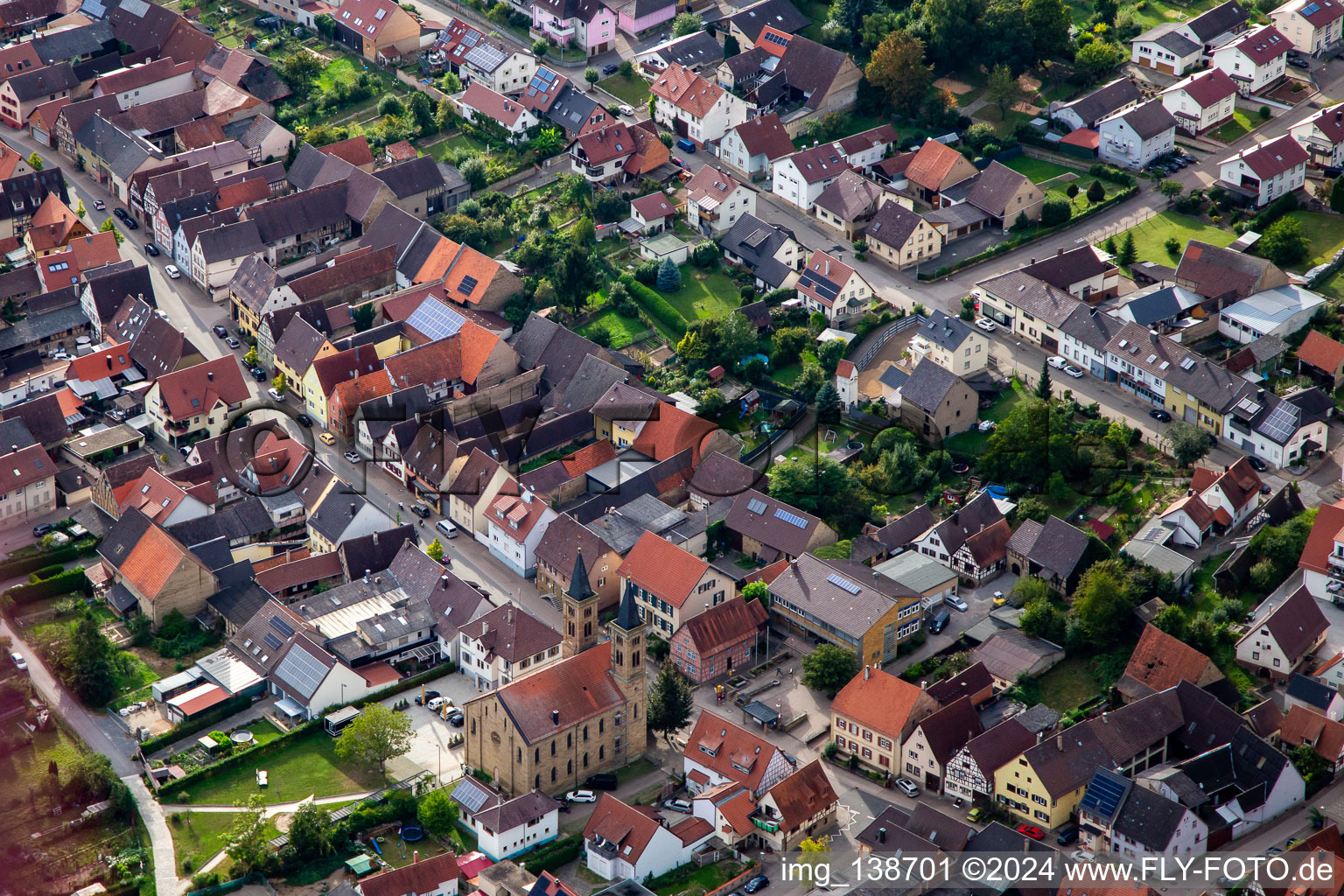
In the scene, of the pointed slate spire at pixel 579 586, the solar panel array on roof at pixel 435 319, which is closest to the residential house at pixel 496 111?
the solar panel array on roof at pixel 435 319

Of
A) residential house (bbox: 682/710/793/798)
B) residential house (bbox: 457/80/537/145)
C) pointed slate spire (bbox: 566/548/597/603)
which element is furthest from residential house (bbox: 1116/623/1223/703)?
residential house (bbox: 457/80/537/145)

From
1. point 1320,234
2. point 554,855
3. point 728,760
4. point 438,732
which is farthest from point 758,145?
point 554,855

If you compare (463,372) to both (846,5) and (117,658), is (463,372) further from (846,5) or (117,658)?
(846,5)

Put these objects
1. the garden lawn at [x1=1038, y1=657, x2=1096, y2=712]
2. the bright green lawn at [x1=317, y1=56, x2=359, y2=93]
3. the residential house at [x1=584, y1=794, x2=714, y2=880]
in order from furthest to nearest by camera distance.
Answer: the bright green lawn at [x1=317, y1=56, x2=359, y2=93], the garden lawn at [x1=1038, y1=657, x2=1096, y2=712], the residential house at [x1=584, y1=794, x2=714, y2=880]

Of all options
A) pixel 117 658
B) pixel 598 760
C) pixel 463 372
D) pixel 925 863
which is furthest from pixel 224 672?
pixel 925 863

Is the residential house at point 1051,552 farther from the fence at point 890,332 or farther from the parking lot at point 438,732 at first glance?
the parking lot at point 438,732

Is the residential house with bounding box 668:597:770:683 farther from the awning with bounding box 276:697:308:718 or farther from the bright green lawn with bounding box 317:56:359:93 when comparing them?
the bright green lawn with bounding box 317:56:359:93
